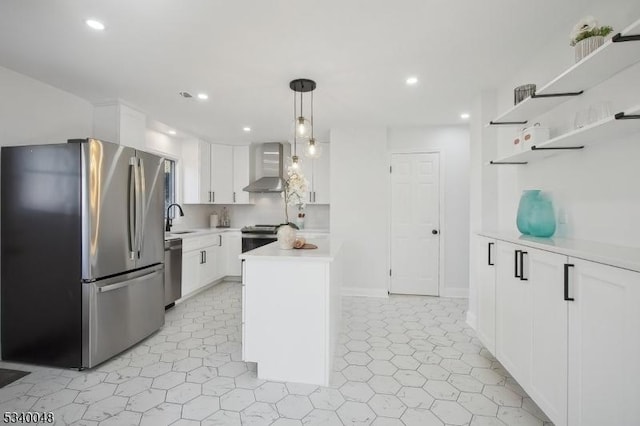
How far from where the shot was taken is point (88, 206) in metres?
2.23

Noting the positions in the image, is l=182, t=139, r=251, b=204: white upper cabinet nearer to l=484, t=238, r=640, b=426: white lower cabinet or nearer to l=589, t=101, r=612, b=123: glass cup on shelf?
l=484, t=238, r=640, b=426: white lower cabinet

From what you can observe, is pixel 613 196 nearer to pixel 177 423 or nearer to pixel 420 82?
pixel 420 82

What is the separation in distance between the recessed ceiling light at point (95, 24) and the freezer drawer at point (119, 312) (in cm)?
182

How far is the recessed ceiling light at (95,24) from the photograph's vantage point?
182 centimetres

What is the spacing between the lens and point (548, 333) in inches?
60.2

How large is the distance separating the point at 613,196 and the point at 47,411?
3.55 m

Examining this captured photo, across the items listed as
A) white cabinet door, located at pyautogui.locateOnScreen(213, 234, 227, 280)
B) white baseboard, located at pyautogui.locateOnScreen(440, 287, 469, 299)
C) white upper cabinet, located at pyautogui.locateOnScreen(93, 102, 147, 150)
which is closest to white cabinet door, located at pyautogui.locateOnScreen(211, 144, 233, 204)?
white cabinet door, located at pyautogui.locateOnScreen(213, 234, 227, 280)

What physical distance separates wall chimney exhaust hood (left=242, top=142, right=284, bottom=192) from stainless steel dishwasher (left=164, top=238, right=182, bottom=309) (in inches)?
65.7

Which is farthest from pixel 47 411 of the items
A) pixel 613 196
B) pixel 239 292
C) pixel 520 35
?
pixel 520 35

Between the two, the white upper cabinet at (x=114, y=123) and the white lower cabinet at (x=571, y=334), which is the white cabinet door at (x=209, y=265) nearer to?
the white upper cabinet at (x=114, y=123)

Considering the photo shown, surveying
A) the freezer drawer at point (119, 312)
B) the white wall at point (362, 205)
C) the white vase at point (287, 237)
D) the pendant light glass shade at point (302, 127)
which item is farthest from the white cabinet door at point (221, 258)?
the pendant light glass shade at point (302, 127)

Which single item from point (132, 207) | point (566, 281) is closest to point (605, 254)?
point (566, 281)

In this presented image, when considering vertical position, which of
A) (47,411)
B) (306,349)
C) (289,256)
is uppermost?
(289,256)

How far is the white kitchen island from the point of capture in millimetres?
2064
